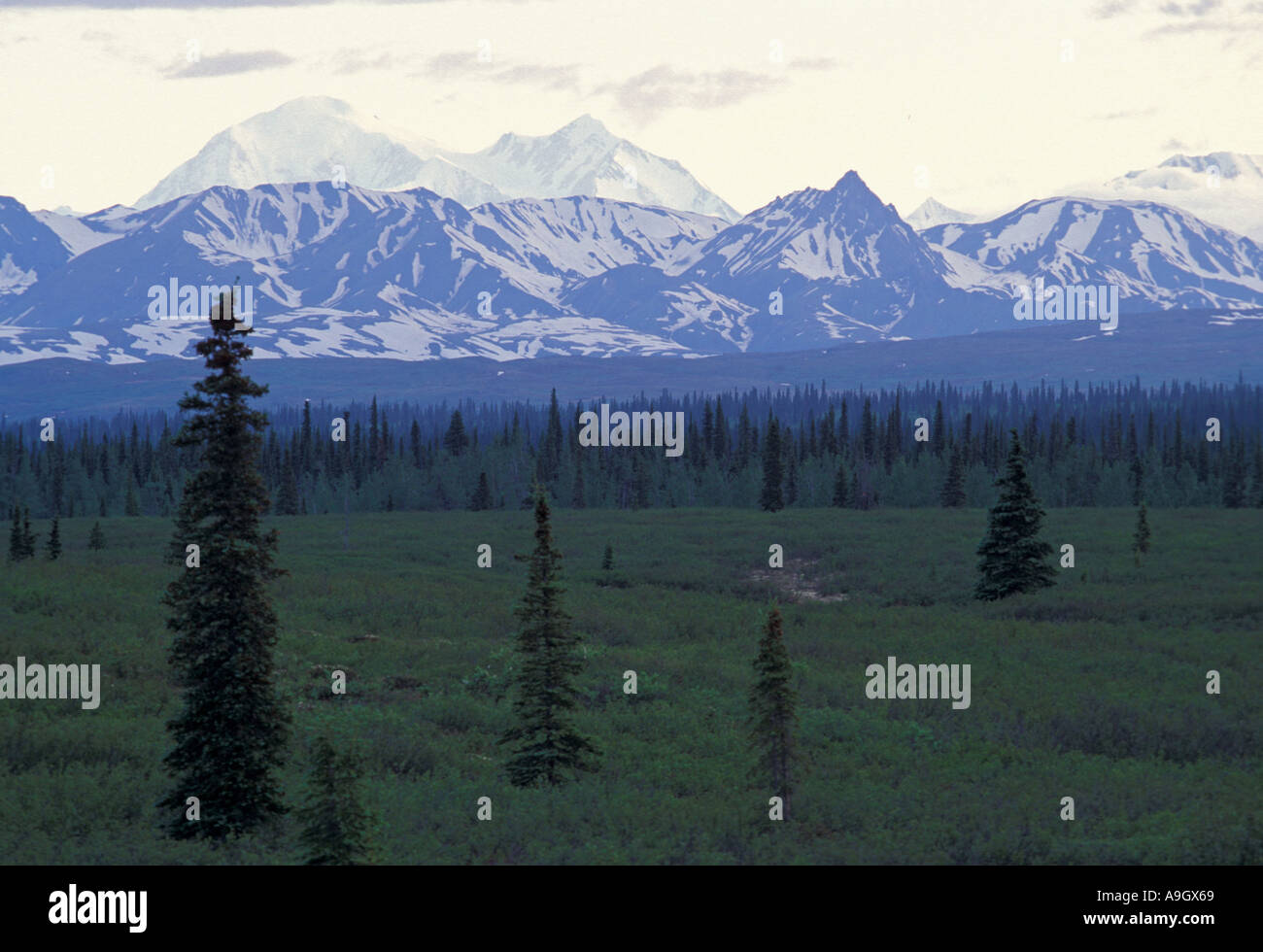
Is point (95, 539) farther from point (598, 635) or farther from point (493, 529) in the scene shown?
point (598, 635)

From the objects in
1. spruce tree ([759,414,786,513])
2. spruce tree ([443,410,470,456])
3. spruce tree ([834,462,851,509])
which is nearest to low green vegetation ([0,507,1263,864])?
spruce tree ([759,414,786,513])

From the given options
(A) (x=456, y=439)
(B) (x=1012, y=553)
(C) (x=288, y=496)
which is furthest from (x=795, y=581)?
(A) (x=456, y=439)

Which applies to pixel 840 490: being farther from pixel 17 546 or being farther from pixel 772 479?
pixel 17 546

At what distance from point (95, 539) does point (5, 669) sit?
42.0m

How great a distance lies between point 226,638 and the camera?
20.6m

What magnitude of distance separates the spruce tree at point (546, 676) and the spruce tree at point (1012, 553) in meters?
31.9

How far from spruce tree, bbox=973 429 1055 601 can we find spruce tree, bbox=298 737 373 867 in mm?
40160

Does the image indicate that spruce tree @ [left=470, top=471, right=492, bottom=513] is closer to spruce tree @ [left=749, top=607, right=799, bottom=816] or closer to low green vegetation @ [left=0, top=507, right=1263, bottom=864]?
low green vegetation @ [left=0, top=507, right=1263, bottom=864]

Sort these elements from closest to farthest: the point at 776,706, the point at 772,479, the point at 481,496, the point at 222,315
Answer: the point at 222,315, the point at 776,706, the point at 772,479, the point at 481,496

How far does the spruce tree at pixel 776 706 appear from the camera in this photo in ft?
71.3

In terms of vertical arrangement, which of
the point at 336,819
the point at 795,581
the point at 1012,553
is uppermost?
the point at 1012,553

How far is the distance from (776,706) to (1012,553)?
35.4 m
